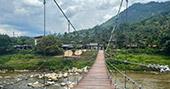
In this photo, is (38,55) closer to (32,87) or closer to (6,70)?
(6,70)

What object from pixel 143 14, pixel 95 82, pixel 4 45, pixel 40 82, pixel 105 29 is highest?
pixel 143 14

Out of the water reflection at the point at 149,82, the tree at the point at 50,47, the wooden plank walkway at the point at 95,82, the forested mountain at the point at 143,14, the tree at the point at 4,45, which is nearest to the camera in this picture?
the wooden plank walkway at the point at 95,82

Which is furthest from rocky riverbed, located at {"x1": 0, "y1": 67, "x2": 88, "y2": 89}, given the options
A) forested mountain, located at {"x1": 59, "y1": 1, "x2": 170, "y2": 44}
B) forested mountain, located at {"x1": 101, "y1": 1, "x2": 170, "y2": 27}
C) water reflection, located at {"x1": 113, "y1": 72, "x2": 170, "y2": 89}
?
forested mountain, located at {"x1": 101, "y1": 1, "x2": 170, "y2": 27}

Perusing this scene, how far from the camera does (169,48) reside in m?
20.7

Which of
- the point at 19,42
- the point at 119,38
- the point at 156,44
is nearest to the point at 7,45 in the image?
the point at 19,42

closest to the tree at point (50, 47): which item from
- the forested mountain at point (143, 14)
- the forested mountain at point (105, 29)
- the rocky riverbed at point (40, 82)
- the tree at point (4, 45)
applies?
the forested mountain at point (105, 29)

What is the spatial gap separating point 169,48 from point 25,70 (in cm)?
1949

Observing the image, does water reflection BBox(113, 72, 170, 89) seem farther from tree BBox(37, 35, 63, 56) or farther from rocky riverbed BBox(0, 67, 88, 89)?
tree BBox(37, 35, 63, 56)

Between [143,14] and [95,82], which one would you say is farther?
[143,14]

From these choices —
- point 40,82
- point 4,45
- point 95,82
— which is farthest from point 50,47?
point 95,82

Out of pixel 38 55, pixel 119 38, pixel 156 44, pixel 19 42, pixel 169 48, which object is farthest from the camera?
pixel 19 42

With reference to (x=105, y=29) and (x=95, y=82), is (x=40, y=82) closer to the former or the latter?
(x=95, y=82)

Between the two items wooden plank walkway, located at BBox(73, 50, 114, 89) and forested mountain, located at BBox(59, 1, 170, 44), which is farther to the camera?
forested mountain, located at BBox(59, 1, 170, 44)

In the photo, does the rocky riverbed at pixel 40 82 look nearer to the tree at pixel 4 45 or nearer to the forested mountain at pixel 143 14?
the tree at pixel 4 45
